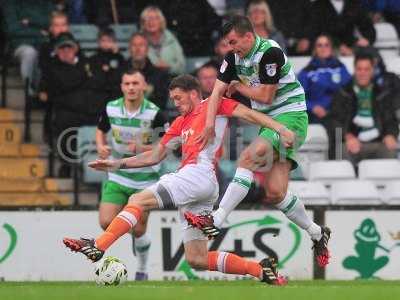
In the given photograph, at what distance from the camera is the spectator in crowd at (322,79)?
17.5 meters

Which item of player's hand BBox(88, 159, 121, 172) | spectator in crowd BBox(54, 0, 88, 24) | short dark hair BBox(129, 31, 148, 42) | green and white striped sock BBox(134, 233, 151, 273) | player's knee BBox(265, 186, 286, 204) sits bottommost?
green and white striped sock BBox(134, 233, 151, 273)

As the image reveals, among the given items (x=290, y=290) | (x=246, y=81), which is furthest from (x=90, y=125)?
(x=290, y=290)

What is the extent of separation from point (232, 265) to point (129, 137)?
125 inches

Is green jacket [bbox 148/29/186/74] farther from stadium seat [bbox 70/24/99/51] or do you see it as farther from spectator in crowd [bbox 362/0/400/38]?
spectator in crowd [bbox 362/0/400/38]

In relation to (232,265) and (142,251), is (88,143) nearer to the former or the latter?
(142,251)

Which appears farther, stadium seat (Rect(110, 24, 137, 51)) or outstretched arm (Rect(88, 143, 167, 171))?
stadium seat (Rect(110, 24, 137, 51))

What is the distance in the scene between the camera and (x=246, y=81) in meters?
12.3

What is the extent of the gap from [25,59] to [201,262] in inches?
263

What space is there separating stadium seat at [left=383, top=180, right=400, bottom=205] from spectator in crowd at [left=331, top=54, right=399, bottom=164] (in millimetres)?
636

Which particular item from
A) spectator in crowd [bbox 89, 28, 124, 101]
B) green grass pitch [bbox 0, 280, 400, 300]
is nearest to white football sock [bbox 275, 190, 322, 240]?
green grass pitch [bbox 0, 280, 400, 300]

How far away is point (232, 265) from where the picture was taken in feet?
39.7

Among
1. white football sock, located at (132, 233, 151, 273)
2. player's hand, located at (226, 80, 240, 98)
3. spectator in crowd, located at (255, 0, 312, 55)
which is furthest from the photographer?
spectator in crowd, located at (255, 0, 312, 55)

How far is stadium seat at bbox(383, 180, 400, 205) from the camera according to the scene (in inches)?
648

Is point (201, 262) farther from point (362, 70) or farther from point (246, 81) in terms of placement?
point (362, 70)
